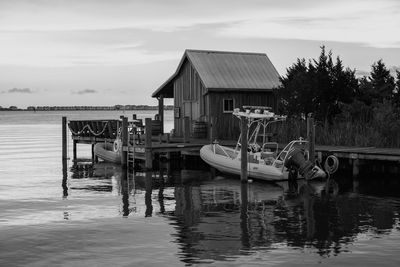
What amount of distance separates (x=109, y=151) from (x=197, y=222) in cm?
1898

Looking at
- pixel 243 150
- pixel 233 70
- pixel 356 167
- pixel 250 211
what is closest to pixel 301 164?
pixel 243 150

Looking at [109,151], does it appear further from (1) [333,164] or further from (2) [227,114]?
(1) [333,164]

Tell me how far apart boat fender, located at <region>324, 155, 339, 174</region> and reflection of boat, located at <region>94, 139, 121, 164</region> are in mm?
12280

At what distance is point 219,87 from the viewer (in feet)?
118

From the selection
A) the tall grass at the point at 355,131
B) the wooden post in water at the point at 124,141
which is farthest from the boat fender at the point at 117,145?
the tall grass at the point at 355,131

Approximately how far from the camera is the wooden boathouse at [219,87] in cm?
3622

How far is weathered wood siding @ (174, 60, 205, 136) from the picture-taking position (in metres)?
37.3

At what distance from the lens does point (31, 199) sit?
21500 mm

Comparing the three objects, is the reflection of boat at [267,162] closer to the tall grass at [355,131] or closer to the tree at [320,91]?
the tall grass at [355,131]

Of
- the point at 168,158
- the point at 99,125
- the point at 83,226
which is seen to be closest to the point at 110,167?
the point at 168,158

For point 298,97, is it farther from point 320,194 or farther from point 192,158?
point 320,194

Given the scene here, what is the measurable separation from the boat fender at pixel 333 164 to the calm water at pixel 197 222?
1.16 metres

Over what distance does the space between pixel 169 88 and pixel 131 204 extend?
23404 millimetres

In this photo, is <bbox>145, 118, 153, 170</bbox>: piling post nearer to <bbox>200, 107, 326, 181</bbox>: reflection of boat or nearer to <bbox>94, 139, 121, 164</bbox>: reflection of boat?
<bbox>200, 107, 326, 181</bbox>: reflection of boat
